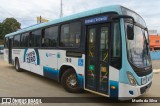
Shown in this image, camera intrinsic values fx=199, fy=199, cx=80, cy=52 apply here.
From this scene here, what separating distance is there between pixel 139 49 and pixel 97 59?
1.32 meters

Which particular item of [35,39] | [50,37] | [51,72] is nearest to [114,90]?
[51,72]

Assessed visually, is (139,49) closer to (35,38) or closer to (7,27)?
(35,38)

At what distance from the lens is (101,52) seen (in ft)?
20.2

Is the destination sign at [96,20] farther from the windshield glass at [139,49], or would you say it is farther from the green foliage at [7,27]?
the green foliage at [7,27]

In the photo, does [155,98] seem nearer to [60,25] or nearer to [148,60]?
[148,60]

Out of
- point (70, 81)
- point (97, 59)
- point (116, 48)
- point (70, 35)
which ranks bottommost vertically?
point (70, 81)

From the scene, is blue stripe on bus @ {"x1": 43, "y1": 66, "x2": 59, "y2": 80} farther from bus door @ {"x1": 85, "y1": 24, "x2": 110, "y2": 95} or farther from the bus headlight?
the bus headlight

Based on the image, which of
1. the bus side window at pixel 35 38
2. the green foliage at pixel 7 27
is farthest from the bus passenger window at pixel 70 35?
the green foliage at pixel 7 27

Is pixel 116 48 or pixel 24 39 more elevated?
pixel 24 39

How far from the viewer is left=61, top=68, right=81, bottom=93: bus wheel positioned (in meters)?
7.48

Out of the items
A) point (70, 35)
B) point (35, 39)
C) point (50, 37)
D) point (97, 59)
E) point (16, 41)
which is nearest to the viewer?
point (97, 59)

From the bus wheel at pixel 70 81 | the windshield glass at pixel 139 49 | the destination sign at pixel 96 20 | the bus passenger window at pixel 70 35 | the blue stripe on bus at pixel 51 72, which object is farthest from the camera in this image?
the blue stripe on bus at pixel 51 72

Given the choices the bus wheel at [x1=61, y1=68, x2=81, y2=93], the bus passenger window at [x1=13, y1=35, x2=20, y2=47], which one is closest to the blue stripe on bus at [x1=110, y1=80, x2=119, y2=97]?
the bus wheel at [x1=61, y1=68, x2=81, y2=93]

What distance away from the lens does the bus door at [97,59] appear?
5980 mm
